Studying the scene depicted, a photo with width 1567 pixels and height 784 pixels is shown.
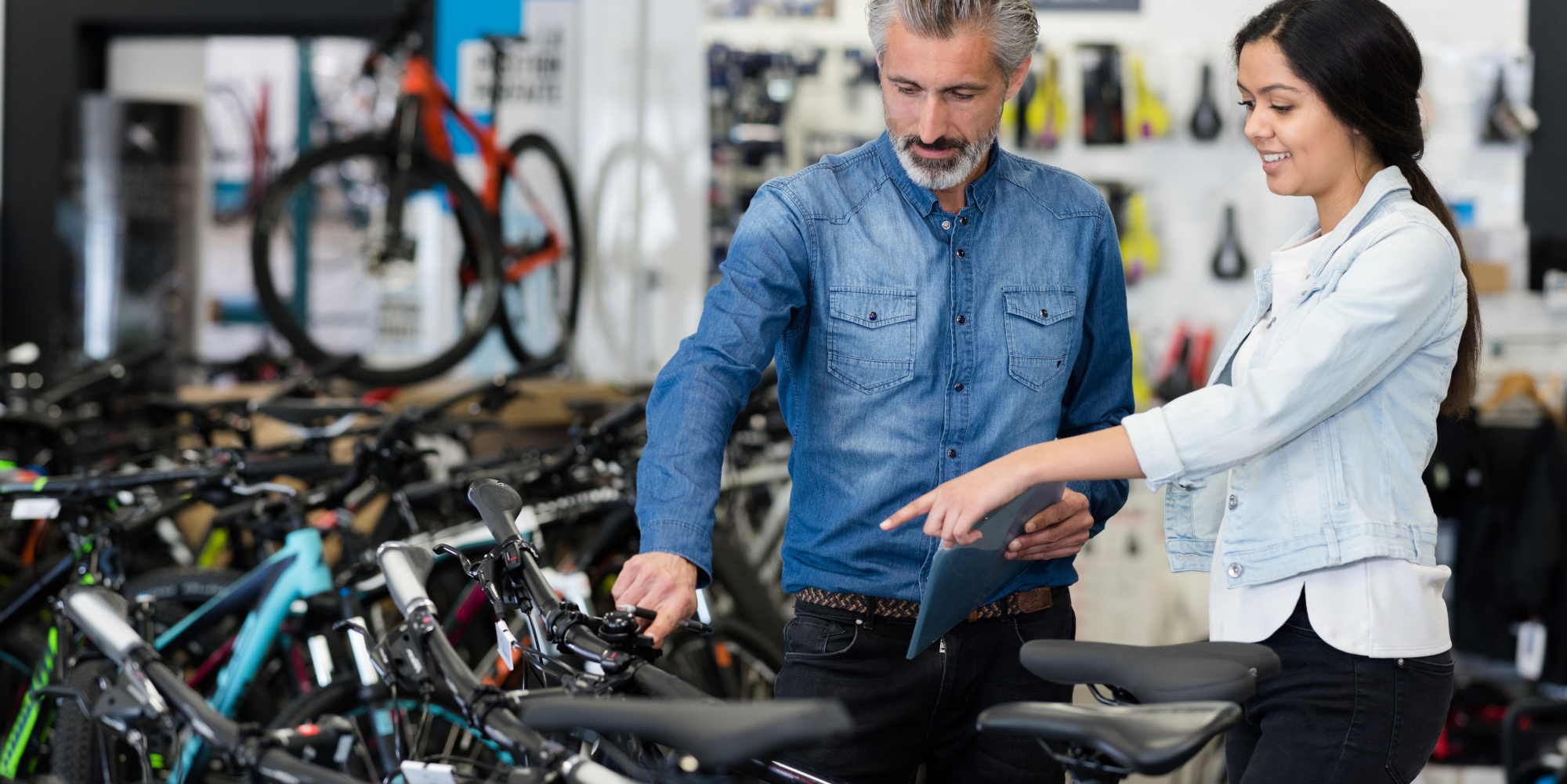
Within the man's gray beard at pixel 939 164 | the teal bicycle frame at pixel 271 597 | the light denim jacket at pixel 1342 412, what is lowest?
the teal bicycle frame at pixel 271 597

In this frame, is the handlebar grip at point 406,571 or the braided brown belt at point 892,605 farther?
the braided brown belt at point 892,605

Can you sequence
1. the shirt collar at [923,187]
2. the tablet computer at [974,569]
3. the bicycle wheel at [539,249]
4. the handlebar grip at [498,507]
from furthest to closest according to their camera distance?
1. the bicycle wheel at [539,249]
2. the shirt collar at [923,187]
3. the tablet computer at [974,569]
4. the handlebar grip at [498,507]

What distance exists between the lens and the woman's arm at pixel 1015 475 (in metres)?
1.41

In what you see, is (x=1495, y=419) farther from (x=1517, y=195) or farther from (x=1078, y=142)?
(x=1078, y=142)

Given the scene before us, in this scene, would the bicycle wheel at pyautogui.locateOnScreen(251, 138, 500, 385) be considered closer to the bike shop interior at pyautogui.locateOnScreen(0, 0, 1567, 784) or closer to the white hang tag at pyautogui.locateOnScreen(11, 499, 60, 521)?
the bike shop interior at pyautogui.locateOnScreen(0, 0, 1567, 784)

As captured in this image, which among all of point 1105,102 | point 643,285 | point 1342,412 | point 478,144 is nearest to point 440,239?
point 478,144

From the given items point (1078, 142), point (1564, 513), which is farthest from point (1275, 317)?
point (1078, 142)

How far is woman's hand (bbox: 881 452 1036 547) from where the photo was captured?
1409 mm

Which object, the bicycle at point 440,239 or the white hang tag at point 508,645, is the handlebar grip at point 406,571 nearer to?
the white hang tag at point 508,645

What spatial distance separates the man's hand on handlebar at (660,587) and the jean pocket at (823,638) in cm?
27

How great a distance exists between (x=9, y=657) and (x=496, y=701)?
226 cm

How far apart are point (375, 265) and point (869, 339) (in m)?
3.01

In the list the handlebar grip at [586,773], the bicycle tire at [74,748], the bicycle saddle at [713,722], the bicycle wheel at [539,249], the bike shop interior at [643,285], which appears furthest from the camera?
the bicycle wheel at [539,249]

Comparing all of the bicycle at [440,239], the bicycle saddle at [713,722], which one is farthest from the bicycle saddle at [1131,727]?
the bicycle at [440,239]
